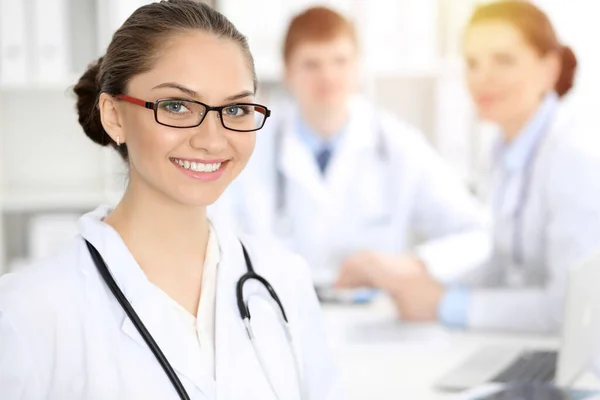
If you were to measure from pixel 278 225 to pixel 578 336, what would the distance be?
1473mm

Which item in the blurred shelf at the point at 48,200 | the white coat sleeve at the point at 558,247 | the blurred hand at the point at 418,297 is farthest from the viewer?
the blurred shelf at the point at 48,200

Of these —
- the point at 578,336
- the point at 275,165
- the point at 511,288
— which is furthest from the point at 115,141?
the point at 275,165

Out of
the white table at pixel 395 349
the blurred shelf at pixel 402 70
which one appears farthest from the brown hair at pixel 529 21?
the blurred shelf at pixel 402 70

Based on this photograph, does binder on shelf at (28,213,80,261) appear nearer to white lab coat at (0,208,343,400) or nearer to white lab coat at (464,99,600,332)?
white lab coat at (464,99,600,332)

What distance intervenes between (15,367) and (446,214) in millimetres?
1992

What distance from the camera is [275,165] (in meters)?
2.79

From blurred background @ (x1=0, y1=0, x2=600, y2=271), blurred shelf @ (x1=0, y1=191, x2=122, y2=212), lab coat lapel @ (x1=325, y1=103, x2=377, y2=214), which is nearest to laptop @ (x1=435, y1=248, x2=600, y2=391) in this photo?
lab coat lapel @ (x1=325, y1=103, x2=377, y2=214)

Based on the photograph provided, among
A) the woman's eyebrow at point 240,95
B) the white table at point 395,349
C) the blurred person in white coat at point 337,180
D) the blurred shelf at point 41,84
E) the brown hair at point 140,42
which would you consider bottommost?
the white table at point 395,349

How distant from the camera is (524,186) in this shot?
80.7 inches

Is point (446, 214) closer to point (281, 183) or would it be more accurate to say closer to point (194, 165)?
point (281, 183)

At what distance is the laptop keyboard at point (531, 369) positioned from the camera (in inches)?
61.1

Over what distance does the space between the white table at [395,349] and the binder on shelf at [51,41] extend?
4.65 ft

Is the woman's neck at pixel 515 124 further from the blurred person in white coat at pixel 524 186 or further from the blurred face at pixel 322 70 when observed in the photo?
the blurred face at pixel 322 70

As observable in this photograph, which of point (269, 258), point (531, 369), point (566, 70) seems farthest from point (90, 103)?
point (566, 70)
